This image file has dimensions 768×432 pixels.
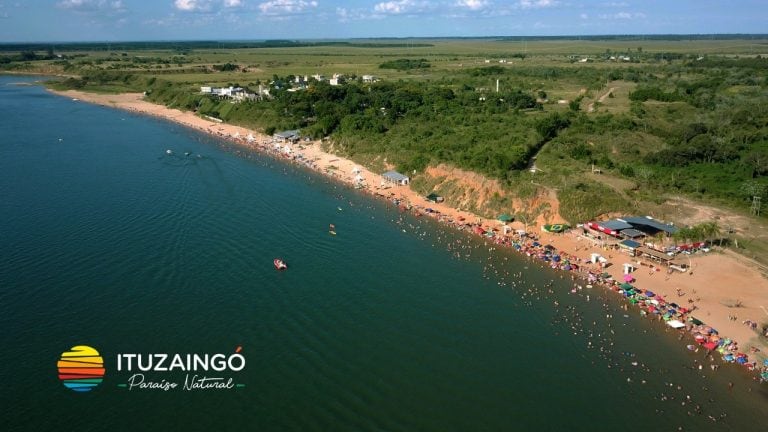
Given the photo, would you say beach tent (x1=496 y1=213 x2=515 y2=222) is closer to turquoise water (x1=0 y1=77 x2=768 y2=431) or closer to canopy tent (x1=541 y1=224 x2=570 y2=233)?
canopy tent (x1=541 y1=224 x2=570 y2=233)

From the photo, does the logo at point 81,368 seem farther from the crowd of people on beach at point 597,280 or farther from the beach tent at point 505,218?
the beach tent at point 505,218

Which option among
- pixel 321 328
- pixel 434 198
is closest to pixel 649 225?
pixel 434 198

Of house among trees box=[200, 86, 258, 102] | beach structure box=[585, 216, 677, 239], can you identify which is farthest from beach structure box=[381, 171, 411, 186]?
house among trees box=[200, 86, 258, 102]

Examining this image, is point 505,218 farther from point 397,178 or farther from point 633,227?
point 397,178

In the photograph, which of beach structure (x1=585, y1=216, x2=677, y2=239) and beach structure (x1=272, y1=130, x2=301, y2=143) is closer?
beach structure (x1=585, y1=216, x2=677, y2=239)

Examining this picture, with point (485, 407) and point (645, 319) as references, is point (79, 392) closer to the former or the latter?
point (485, 407)

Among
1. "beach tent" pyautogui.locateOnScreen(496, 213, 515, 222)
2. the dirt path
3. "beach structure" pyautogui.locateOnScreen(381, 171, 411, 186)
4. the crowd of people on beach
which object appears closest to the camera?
the crowd of people on beach

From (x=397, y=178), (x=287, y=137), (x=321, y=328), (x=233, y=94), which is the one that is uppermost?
→ (x=233, y=94)

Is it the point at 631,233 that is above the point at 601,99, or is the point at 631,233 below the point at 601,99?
below
